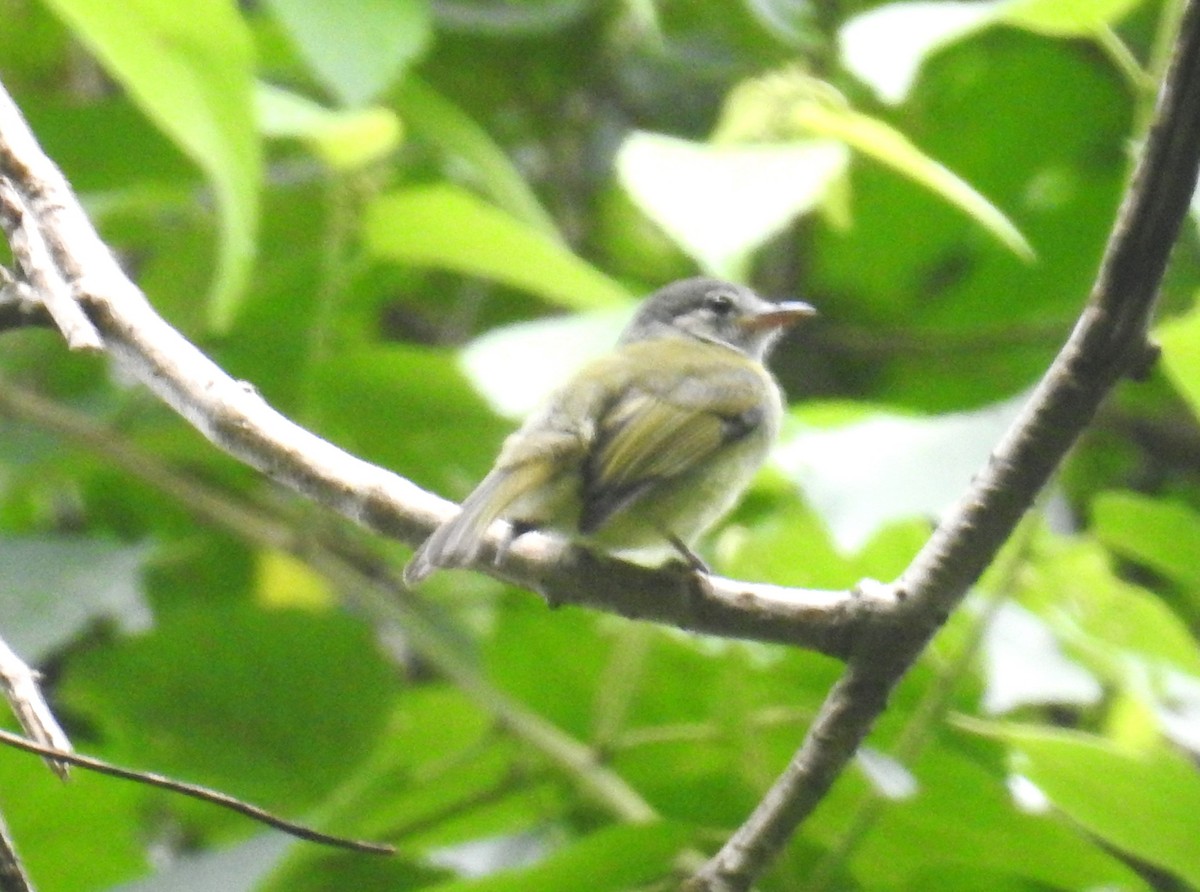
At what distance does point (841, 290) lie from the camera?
13.7 ft

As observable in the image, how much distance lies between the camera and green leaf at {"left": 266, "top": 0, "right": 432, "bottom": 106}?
90.9 inches

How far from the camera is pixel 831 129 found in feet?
7.22

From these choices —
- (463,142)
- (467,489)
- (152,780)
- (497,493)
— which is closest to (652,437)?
(497,493)

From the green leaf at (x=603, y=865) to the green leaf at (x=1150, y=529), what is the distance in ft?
2.51

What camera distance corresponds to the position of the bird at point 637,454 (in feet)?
7.36

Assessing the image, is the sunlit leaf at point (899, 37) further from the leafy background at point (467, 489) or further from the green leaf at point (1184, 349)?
the green leaf at point (1184, 349)

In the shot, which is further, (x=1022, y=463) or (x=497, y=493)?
(x=497, y=493)

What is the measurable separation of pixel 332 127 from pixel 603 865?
1.07m

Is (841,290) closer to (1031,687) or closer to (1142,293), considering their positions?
(1031,687)

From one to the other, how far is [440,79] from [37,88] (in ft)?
2.95

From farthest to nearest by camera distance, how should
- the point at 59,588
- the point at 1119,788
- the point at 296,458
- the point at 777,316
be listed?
the point at 777,316, the point at 59,588, the point at 1119,788, the point at 296,458

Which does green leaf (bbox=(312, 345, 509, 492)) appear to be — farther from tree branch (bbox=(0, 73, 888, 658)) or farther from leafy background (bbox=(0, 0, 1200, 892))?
tree branch (bbox=(0, 73, 888, 658))

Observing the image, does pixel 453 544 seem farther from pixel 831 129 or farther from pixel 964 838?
pixel 964 838

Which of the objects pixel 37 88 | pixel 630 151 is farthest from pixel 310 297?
pixel 37 88
